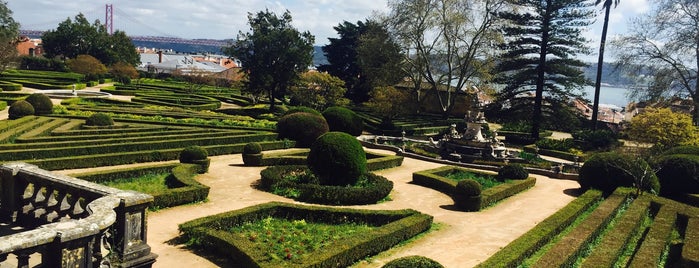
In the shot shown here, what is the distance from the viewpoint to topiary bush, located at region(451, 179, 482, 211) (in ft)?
56.3

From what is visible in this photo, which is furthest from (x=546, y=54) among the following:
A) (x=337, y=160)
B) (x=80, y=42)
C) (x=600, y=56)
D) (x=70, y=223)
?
(x=80, y=42)

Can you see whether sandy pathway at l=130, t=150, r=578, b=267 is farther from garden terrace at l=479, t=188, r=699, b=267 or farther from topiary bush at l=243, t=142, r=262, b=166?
garden terrace at l=479, t=188, r=699, b=267

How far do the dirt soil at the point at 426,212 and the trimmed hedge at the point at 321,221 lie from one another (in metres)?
0.29

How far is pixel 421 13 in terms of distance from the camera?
147 ft

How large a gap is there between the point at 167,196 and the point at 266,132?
48.4 ft

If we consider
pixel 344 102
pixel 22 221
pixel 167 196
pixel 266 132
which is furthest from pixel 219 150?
pixel 344 102

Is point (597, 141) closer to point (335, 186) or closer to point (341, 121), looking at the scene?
point (341, 121)

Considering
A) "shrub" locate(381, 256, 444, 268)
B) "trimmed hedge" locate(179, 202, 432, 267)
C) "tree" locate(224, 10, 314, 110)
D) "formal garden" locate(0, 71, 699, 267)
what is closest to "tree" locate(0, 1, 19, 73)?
"tree" locate(224, 10, 314, 110)

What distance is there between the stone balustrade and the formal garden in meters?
3.59

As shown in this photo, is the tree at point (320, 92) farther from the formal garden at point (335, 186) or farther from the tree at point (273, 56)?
the formal garden at point (335, 186)

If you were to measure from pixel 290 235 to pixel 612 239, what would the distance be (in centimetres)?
786

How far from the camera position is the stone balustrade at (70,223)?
550 cm

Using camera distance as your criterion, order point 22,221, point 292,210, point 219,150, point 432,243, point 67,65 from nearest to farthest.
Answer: point 22,221 → point 432,243 → point 292,210 → point 219,150 → point 67,65

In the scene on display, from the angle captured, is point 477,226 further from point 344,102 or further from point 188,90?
point 188,90
